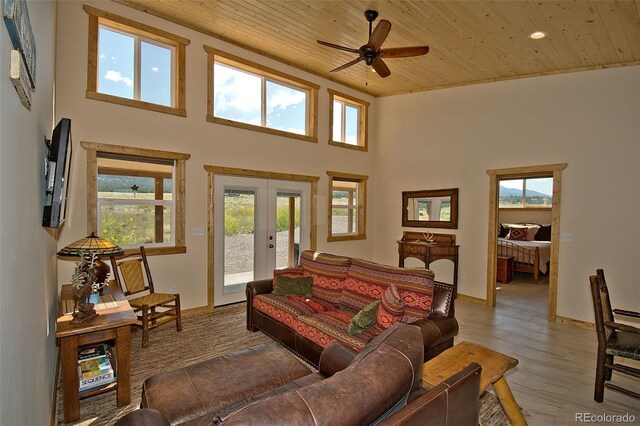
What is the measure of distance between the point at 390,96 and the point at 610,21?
3.79 metres

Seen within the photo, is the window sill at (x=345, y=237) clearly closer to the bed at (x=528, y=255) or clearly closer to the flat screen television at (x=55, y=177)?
the bed at (x=528, y=255)

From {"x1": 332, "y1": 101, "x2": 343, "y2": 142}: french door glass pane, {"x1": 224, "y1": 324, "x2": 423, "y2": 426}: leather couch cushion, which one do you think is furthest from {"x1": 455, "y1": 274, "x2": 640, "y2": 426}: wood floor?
{"x1": 332, "y1": 101, "x2": 343, "y2": 142}: french door glass pane

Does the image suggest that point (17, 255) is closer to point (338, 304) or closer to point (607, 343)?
point (338, 304)

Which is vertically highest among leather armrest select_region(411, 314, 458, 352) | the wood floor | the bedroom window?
the bedroom window

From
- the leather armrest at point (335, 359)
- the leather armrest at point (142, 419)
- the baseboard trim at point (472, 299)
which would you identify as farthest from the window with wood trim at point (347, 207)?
the leather armrest at point (142, 419)

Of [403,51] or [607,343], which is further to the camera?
[403,51]

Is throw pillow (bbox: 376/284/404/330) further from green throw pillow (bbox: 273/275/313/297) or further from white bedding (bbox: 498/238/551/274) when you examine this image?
white bedding (bbox: 498/238/551/274)

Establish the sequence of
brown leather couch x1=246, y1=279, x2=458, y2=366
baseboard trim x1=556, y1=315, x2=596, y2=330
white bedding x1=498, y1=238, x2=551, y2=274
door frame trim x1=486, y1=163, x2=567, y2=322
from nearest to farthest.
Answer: brown leather couch x1=246, y1=279, x2=458, y2=366 < baseboard trim x1=556, y1=315, x2=596, y2=330 < door frame trim x1=486, y1=163, x2=567, y2=322 < white bedding x1=498, y1=238, x2=551, y2=274

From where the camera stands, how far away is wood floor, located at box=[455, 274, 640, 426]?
261cm

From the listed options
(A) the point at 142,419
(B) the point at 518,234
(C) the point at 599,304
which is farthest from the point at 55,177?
(B) the point at 518,234

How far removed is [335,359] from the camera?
199 cm

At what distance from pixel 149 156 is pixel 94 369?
8.73 feet

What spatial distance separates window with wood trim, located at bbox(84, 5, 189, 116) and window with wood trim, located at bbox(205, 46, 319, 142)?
1.56 ft

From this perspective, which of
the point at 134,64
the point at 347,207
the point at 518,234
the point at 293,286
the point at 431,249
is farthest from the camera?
the point at 518,234
